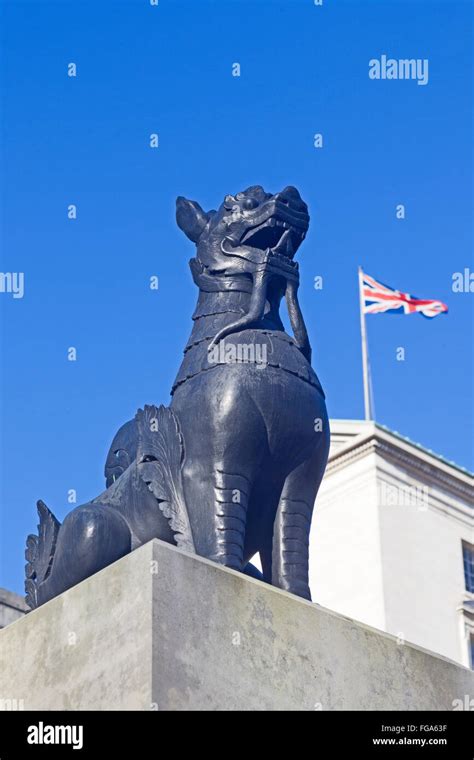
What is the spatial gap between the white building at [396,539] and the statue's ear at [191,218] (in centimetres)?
3141

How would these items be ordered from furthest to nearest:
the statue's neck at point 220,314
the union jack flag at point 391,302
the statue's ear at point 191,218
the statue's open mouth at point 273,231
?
the union jack flag at point 391,302 → the statue's ear at point 191,218 → the statue's open mouth at point 273,231 → the statue's neck at point 220,314

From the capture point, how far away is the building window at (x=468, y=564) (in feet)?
147

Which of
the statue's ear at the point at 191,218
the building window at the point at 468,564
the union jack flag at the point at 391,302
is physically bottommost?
the statue's ear at the point at 191,218

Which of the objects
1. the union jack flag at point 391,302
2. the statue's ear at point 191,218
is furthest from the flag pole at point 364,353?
the statue's ear at point 191,218

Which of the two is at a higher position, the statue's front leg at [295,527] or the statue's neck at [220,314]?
the statue's neck at [220,314]

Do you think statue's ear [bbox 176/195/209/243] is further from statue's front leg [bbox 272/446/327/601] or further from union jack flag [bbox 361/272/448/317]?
union jack flag [bbox 361/272/448/317]

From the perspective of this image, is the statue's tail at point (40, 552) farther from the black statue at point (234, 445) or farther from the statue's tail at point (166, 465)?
the statue's tail at point (166, 465)

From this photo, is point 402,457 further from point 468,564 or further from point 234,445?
point 234,445

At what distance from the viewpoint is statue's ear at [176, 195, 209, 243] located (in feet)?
36.6

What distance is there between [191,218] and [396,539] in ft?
109

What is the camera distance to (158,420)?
34.3ft

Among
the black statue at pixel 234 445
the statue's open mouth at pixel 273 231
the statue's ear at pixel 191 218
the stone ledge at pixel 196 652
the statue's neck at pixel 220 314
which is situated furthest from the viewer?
the statue's ear at pixel 191 218

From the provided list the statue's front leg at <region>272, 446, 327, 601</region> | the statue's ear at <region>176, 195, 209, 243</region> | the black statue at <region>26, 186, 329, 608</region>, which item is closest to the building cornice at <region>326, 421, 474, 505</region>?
the statue's ear at <region>176, 195, 209, 243</region>
